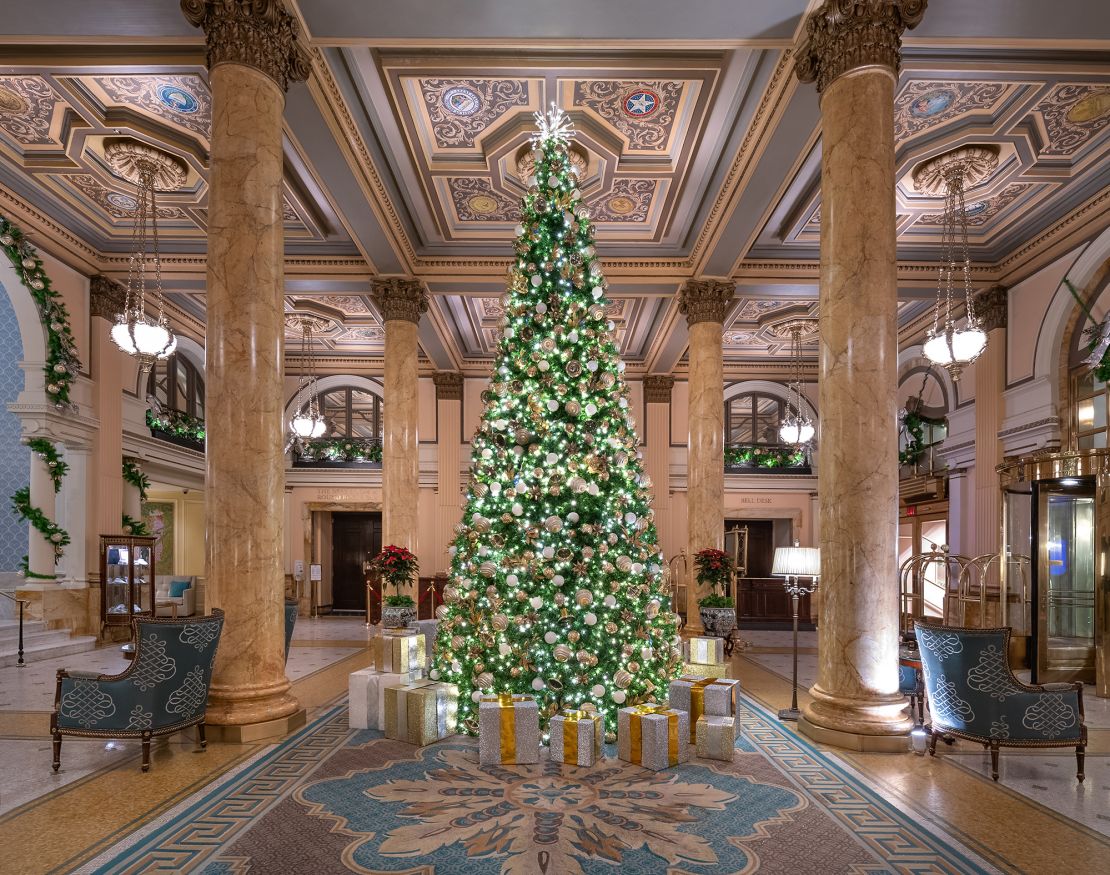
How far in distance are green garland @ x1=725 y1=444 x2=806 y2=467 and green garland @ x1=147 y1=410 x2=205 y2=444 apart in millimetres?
11641

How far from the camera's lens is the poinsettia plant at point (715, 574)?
1016 centimetres

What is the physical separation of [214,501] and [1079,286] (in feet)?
33.4

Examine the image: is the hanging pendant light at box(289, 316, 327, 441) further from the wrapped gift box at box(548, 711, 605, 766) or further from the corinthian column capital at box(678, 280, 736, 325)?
the wrapped gift box at box(548, 711, 605, 766)

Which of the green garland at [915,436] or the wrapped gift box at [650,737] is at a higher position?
the green garland at [915,436]

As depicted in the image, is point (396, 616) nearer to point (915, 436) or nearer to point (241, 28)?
point (241, 28)

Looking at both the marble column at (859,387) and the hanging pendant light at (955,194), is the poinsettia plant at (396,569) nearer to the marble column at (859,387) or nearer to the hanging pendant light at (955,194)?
the marble column at (859,387)

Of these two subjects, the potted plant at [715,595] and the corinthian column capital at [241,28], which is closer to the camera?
the corinthian column capital at [241,28]

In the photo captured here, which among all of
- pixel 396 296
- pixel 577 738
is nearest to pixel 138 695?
pixel 577 738

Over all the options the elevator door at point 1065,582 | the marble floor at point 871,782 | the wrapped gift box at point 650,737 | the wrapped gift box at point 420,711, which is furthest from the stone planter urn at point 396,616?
the elevator door at point 1065,582

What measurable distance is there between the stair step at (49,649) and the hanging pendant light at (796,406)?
39.5ft

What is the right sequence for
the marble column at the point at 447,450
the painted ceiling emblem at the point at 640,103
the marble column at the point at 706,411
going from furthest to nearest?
1. the marble column at the point at 447,450
2. the marble column at the point at 706,411
3. the painted ceiling emblem at the point at 640,103

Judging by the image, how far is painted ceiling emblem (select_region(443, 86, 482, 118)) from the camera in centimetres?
717

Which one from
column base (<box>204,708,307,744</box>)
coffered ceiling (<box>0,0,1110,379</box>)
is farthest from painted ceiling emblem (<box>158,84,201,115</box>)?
column base (<box>204,708,307,744</box>)

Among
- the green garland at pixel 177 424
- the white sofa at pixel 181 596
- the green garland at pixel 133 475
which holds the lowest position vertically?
the white sofa at pixel 181 596
